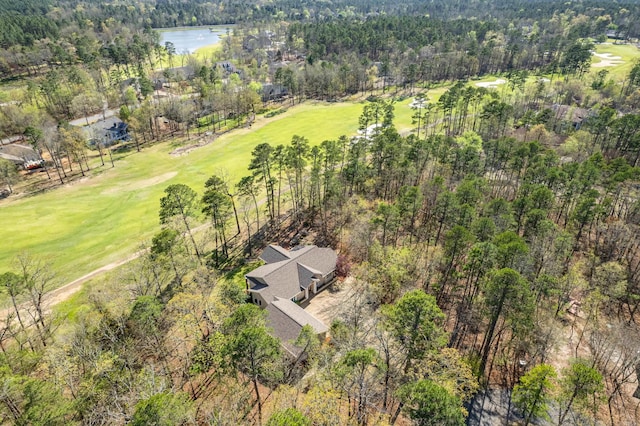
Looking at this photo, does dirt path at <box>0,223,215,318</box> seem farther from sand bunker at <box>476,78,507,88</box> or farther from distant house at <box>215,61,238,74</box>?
sand bunker at <box>476,78,507,88</box>

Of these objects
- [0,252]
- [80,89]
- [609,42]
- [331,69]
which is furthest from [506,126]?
[609,42]

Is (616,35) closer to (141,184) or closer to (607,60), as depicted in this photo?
(607,60)

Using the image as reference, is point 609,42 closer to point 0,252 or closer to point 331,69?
point 331,69

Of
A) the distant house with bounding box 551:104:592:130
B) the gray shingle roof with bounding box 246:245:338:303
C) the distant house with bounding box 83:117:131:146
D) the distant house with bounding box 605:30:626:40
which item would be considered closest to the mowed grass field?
the distant house with bounding box 83:117:131:146

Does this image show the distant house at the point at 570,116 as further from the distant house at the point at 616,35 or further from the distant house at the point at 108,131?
the distant house at the point at 616,35

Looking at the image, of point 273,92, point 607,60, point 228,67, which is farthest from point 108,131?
point 607,60

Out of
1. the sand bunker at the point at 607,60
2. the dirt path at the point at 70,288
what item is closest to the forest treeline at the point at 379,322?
the dirt path at the point at 70,288
